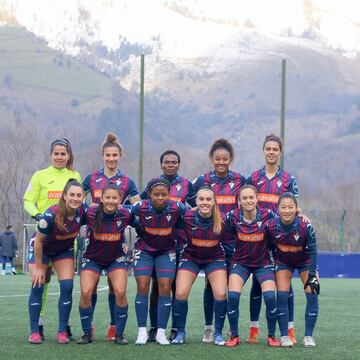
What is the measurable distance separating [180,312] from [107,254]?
0.86 metres

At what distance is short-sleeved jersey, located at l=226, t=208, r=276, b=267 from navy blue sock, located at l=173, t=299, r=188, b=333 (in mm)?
606

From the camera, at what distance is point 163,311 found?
9.39 meters

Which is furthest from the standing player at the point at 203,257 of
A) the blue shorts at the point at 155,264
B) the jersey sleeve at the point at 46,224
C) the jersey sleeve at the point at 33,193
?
the jersey sleeve at the point at 33,193

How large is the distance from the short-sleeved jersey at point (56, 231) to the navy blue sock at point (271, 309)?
1814 mm

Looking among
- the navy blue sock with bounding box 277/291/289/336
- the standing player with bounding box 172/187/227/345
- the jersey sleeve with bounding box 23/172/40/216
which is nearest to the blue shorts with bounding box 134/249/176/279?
the standing player with bounding box 172/187/227/345

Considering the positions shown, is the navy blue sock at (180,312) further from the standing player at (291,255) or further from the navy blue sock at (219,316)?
the standing player at (291,255)

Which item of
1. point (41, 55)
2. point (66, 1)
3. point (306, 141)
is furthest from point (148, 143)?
point (66, 1)

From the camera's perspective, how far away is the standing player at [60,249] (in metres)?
9.12

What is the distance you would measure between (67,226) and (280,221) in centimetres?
192

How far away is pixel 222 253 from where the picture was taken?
958 cm

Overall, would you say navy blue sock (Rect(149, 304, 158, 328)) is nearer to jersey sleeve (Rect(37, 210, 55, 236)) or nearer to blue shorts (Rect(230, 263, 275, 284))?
blue shorts (Rect(230, 263, 275, 284))

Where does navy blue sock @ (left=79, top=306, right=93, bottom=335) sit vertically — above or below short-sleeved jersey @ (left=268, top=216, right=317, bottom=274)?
below

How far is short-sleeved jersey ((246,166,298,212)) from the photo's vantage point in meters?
9.82

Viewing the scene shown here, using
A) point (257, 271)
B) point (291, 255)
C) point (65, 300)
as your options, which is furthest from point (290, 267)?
point (65, 300)
